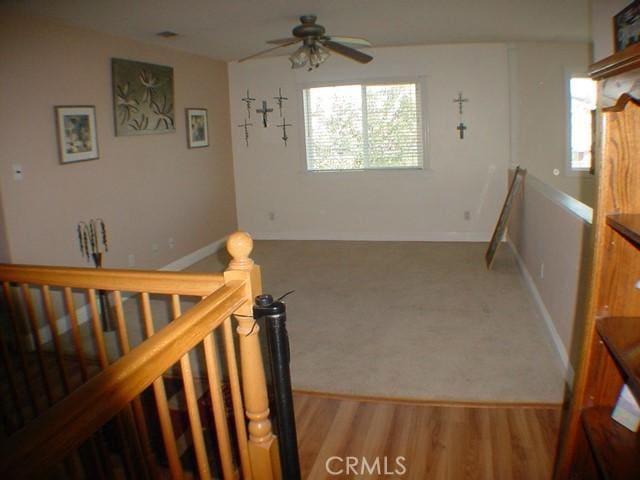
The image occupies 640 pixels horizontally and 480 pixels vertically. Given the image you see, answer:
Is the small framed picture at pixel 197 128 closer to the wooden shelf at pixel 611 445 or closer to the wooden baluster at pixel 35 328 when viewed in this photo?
the wooden baluster at pixel 35 328

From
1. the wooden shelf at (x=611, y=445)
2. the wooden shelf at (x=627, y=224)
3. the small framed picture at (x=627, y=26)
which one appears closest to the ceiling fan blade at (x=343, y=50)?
the small framed picture at (x=627, y=26)

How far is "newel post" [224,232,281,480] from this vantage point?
145 cm

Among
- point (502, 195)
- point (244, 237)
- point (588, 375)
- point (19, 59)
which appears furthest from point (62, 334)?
point (502, 195)

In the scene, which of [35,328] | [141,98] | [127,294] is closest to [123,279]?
[35,328]

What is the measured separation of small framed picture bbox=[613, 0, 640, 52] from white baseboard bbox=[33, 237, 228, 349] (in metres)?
3.15

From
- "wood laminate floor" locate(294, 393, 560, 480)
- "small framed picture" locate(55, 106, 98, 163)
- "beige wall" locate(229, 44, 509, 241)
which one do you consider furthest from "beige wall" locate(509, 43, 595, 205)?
"small framed picture" locate(55, 106, 98, 163)

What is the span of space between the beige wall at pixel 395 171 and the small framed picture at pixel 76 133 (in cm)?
284

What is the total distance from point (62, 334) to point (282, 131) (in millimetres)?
3968

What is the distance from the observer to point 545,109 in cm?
625

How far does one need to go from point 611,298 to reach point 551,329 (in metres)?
2.27

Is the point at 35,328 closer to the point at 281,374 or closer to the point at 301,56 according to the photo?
the point at 281,374

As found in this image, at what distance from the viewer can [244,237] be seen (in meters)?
1.47

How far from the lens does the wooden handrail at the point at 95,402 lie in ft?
2.35

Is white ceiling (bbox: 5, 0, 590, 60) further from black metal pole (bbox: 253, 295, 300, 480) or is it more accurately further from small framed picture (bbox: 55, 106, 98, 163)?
black metal pole (bbox: 253, 295, 300, 480)
